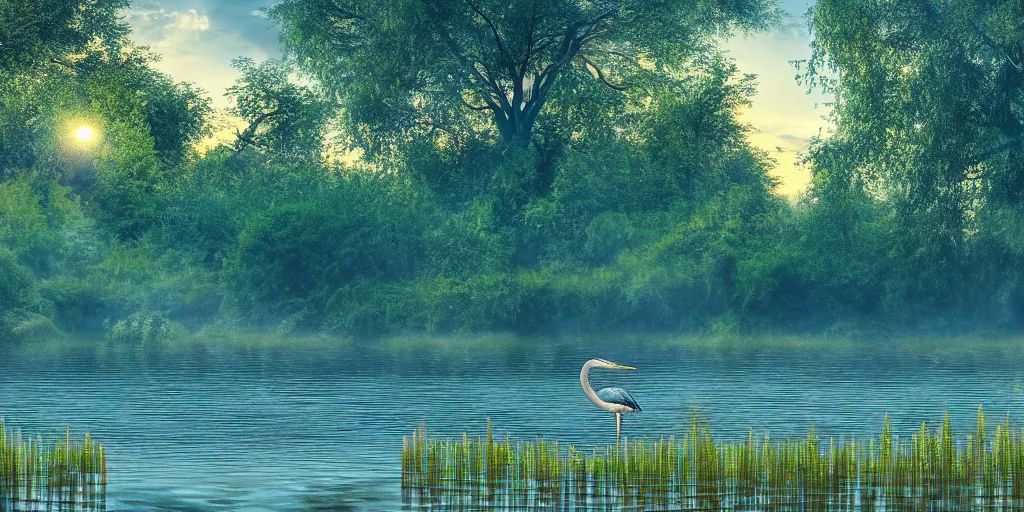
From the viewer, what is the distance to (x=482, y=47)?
2694 inches

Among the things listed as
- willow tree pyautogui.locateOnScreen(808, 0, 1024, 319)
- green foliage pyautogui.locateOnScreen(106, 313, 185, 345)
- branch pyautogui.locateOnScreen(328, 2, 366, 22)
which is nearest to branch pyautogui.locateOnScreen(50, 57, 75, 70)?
branch pyautogui.locateOnScreen(328, 2, 366, 22)

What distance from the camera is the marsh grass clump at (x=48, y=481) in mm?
16672

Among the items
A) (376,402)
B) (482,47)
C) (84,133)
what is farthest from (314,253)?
(376,402)

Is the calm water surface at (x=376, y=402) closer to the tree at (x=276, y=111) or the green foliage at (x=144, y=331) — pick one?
the green foliage at (x=144, y=331)

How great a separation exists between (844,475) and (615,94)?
184 ft

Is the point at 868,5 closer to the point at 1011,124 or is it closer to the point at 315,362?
the point at 1011,124

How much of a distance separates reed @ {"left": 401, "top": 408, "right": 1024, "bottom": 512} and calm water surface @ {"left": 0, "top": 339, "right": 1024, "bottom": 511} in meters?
1.83

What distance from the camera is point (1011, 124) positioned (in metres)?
52.0

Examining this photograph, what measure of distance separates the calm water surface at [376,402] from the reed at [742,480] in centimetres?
183

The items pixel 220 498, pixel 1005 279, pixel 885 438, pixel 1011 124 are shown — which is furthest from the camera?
pixel 1005 279

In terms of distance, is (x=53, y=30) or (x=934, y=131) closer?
(x=934, y=131)

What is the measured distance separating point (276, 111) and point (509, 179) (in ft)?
49.9

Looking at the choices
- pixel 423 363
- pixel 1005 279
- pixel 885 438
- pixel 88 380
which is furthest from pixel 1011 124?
pixel 885 438

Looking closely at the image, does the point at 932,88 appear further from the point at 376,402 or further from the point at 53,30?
the point at 53,30
